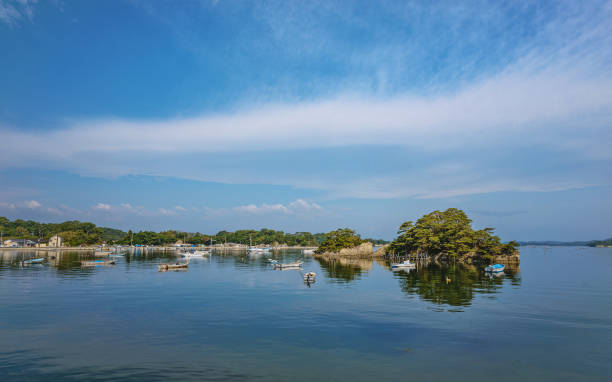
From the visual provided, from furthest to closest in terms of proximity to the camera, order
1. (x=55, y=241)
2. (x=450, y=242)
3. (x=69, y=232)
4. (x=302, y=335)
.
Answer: (x=69, y=232)
(x=55, y=241)
(x=450, y=242)
(x=302, y=335)

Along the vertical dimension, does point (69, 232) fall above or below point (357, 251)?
above

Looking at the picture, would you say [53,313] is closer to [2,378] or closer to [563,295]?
[2,378]

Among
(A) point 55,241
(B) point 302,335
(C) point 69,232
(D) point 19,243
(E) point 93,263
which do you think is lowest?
(E) point 93,263

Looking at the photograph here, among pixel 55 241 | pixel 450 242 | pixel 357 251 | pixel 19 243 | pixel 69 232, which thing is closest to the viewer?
pixel 450 242

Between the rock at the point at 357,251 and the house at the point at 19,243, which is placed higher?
the house at the point at 19,243

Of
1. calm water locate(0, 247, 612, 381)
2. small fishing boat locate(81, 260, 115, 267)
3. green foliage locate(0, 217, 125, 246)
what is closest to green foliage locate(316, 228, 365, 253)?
small fishing boat locate(81, 260, 115, 267)

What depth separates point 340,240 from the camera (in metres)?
141

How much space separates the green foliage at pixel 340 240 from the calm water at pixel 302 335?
9369 cm

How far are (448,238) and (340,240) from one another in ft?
158

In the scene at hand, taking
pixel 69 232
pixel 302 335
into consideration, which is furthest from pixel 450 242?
pixel 69 232

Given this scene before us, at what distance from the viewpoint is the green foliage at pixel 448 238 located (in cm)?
9594

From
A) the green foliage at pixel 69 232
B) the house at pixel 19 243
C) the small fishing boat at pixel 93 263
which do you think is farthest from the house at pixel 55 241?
the small fishing boat at pixel 93 263

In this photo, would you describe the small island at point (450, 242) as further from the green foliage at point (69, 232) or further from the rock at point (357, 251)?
the green foliage at point (69, 232)

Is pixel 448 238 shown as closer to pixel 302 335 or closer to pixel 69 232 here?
pixel 302 335
